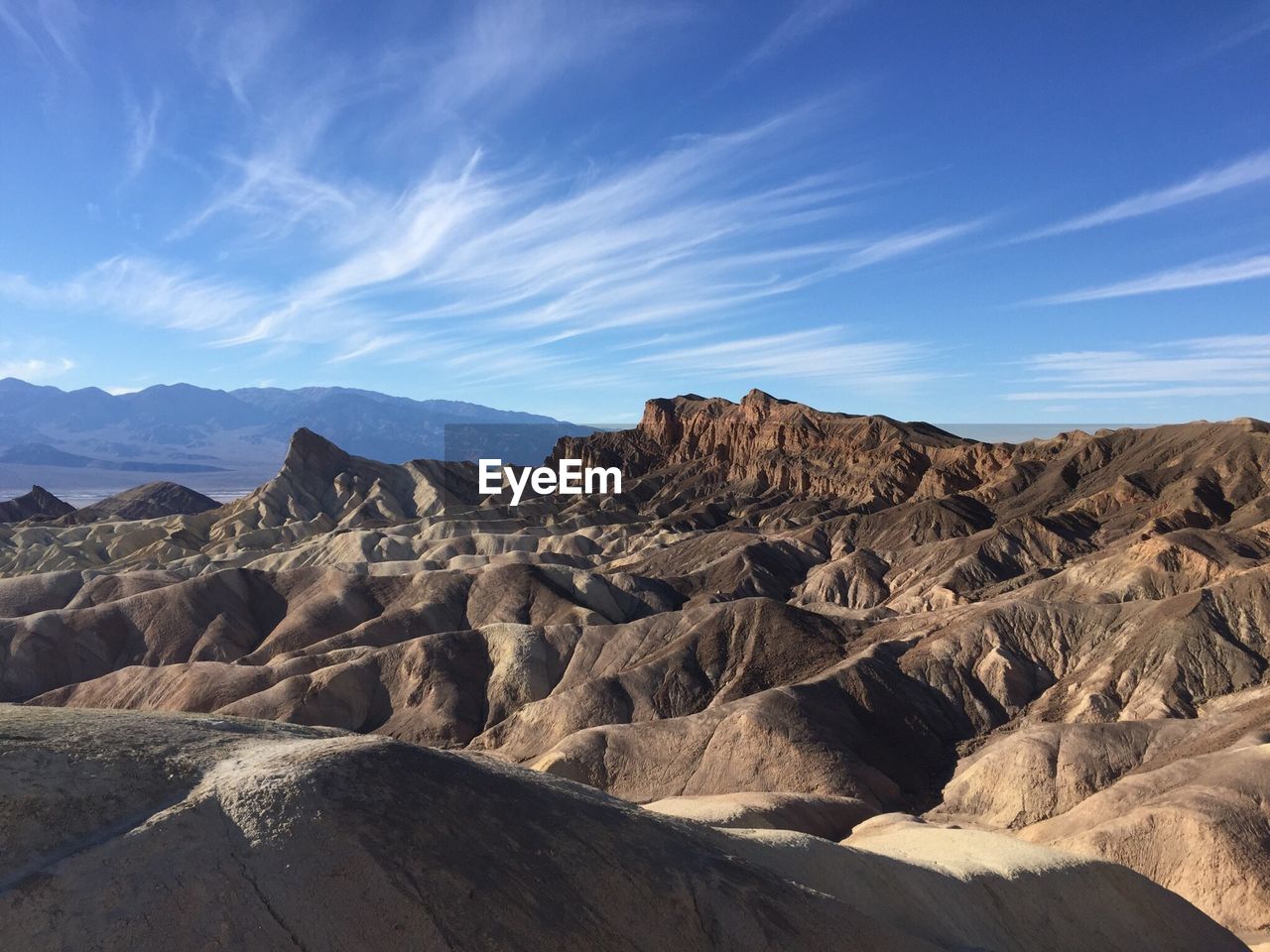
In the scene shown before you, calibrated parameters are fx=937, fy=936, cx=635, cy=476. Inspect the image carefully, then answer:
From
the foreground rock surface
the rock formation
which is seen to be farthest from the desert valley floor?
the rock formation

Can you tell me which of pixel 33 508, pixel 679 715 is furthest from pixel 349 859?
pixel 33 508

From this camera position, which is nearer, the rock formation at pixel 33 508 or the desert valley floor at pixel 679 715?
the desert valley floor at pixel 679 715

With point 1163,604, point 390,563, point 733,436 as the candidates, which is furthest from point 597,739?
point 733,436

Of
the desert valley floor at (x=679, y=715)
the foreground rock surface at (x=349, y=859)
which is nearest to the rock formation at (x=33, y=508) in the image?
the desert valley floor at (x=679, y=715)

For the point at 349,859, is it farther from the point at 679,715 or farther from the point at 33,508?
the point at 33,508

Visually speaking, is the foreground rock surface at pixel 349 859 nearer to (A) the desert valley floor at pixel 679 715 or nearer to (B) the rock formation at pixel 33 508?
(A) the desert valley floor at pixel 679 715

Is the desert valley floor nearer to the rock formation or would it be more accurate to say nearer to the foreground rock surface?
the foreground rock surface
